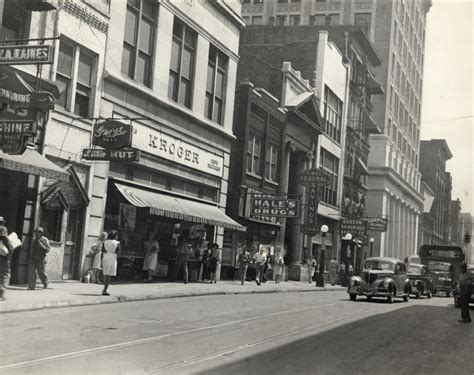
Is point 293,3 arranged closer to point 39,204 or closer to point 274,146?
point 274,146

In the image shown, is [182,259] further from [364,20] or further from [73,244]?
[364,20]

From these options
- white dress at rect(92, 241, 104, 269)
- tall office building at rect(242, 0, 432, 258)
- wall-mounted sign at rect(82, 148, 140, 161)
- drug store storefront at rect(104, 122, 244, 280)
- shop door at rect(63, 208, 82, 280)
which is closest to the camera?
wall-mounted sign at rect(82, 148, 140, 161)

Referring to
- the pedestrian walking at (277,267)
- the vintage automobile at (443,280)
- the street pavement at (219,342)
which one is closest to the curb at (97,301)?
the street pavement at (219,342)

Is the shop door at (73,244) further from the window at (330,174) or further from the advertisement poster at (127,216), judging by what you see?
the window at (330,174)

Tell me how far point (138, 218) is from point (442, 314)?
431 inches

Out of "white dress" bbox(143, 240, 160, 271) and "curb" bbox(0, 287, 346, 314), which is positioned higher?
"white dress" bbox(143, 240, 160, 271)

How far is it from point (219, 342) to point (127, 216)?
13.2m

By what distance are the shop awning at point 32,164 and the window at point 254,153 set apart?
16.5m

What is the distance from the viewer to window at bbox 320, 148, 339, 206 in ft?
148

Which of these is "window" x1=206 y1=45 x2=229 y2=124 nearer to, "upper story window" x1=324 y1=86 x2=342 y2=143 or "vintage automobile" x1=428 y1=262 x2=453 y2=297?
"vintage automobile" x1=428 y1=262 x2=453 y2=297

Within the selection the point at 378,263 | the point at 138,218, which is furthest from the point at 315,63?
the point at 138,218

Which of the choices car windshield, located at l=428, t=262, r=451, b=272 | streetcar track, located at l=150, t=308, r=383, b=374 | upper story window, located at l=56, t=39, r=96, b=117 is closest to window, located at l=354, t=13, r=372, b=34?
car windshield, located at l=428, t=262, r=451, b=272

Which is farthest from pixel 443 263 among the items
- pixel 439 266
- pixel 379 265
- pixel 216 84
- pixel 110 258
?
pixel 110 258

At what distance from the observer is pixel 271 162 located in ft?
117
